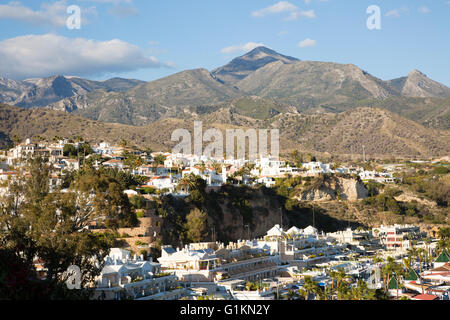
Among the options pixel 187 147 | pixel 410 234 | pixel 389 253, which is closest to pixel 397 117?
pixel 187 147

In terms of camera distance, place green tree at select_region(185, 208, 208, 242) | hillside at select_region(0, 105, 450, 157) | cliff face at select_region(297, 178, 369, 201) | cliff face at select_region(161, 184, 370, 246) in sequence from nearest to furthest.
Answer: green tree at select_region(185, 208, 208, 242), cliff face at select_region(161, 184, 370, 246), cliff face at select_region(297, 178, 369, 201), hillside at select_region(0, 105, 450, 157)

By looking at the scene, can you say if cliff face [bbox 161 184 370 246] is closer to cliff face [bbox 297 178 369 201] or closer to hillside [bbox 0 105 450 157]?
cliff face [bbox 297 178 369 201]

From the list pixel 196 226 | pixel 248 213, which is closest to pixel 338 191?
pixel 248 213

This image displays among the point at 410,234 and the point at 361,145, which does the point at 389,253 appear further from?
the point at 361,145

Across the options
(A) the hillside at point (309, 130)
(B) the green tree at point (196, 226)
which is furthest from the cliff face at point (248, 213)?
(A) the hillside at point (309, 130)

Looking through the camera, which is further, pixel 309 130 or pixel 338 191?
pixel 309 130

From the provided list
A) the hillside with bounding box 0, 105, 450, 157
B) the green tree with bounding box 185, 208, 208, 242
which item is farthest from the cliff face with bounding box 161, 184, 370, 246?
the hillside with bounding box 0, 105, 450, 157

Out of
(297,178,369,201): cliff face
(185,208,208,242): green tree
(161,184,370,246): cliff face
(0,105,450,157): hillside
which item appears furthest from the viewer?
(0,105,450,157): hillside

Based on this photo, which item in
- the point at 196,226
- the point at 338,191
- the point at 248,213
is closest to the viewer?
the point at 196,226

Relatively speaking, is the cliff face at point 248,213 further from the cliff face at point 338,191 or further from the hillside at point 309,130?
the hillside at point 309,130

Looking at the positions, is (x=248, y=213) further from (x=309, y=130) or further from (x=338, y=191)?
(x=309, y=130)

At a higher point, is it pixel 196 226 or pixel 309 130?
pixel 309 130
